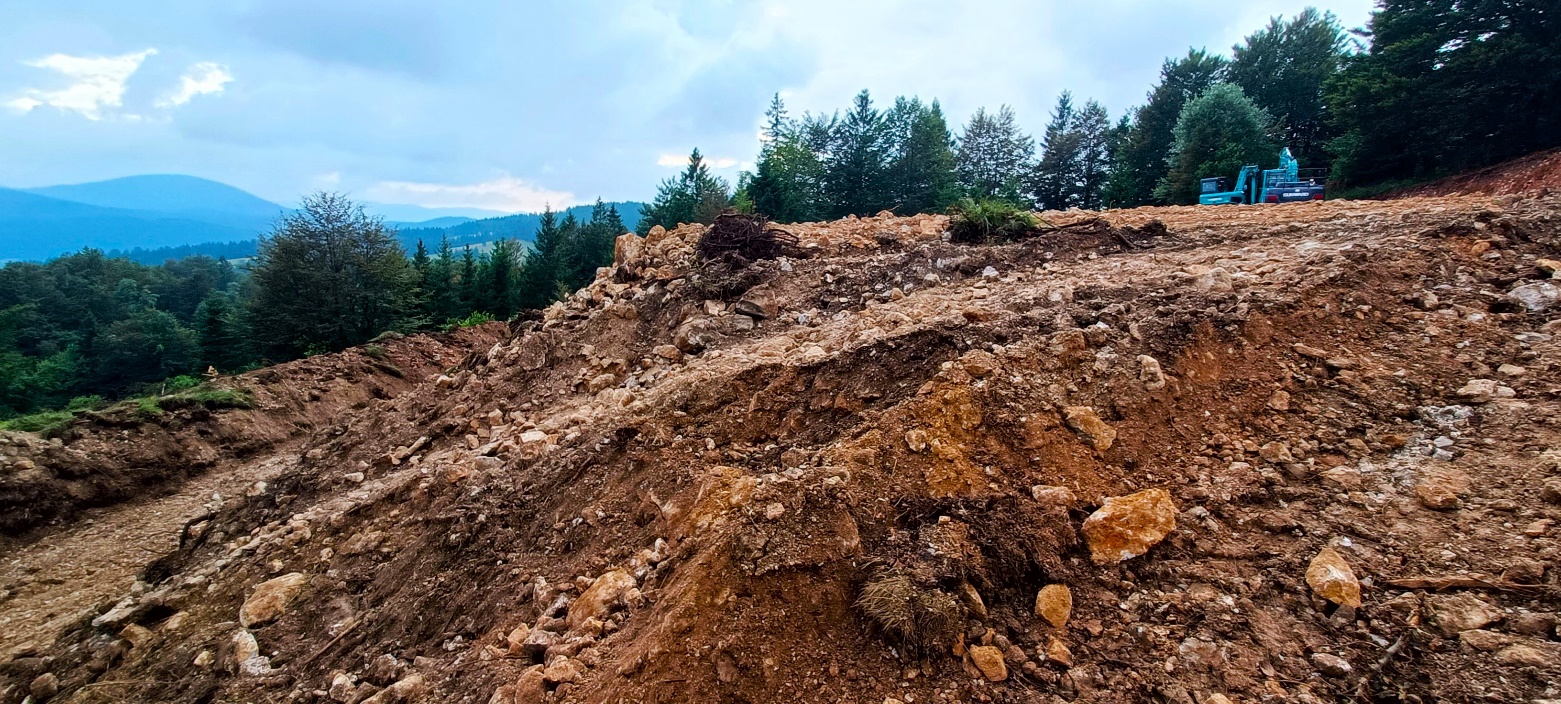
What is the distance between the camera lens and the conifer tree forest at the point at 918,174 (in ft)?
52.4

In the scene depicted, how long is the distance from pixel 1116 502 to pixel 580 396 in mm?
4547

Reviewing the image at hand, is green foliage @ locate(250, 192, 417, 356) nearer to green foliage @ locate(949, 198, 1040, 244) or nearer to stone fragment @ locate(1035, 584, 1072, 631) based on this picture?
green foliage @ locate(949, 198, 1040, 244)

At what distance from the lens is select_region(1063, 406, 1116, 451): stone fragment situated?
303cm

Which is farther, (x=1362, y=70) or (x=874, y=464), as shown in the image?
(x=1362, y=70)

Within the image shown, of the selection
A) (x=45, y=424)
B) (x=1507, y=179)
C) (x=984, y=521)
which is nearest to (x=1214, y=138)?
(x=1507, y=179)

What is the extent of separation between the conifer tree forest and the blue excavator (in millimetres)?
4310

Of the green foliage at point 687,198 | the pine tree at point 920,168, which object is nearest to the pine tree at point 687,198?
the green foliage at point 687,198

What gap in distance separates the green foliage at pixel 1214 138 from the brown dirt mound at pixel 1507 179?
6.14 metres

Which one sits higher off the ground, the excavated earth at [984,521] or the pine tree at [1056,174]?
the pine tree at [1056,174]

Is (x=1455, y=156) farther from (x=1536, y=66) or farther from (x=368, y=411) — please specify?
(x=368, y=411)

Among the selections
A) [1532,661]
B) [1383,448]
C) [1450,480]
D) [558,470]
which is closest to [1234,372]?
[1383,448]

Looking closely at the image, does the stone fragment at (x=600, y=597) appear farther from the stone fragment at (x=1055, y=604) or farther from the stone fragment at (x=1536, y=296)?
the stone fragment at (x=1536, y=296)

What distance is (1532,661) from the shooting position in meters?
1.73

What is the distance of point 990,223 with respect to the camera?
7129 millimetres
